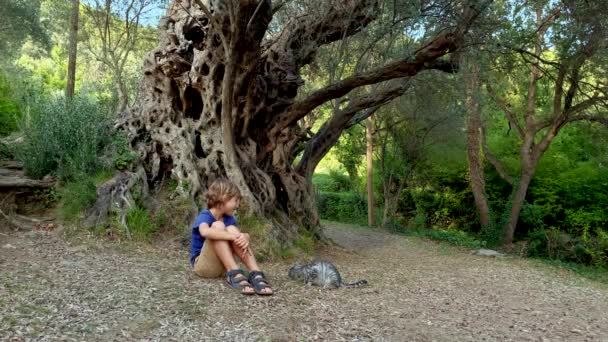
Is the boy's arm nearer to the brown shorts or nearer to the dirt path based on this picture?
the brown shorts

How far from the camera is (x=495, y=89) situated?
14047 mm

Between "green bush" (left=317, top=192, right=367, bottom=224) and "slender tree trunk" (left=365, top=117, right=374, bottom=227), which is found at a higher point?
"slender tree trunk" (left=365, top=117, right=374, bottom=227)

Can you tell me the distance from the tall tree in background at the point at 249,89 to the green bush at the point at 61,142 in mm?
705

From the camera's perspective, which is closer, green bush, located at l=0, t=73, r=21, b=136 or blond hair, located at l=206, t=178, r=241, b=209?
blond hair, located at l=206, t=178, r=241, b=209

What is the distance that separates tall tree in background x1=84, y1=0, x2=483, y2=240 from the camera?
7316 millimetres

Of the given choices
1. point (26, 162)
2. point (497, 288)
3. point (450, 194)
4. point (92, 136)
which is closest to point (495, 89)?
point (450, 194)

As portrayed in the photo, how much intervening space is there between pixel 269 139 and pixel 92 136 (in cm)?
304

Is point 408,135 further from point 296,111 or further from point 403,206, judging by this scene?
point 296,111

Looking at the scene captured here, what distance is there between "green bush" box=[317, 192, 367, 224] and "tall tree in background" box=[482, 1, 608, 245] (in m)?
6.45

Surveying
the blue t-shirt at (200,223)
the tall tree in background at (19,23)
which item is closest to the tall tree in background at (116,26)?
the tall tree in background at (19,23)

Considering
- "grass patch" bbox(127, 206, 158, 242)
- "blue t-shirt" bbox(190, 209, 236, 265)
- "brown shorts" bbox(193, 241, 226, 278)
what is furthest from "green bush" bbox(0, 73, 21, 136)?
"brown shorts" bbox(193, 241, 226, 278)

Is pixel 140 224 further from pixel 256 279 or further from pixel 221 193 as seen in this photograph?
pixel 256 279

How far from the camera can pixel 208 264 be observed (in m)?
4.87

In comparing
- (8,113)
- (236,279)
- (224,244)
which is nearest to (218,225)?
(224,244)
